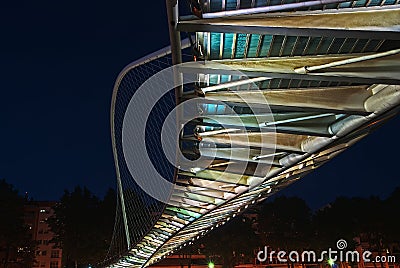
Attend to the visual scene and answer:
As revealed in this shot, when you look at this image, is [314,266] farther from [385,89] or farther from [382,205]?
[385,89]

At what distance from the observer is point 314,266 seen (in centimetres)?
7219

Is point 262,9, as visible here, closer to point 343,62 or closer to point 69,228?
point 343,62

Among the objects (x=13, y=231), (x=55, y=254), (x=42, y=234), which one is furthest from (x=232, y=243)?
(x=42, y=234)

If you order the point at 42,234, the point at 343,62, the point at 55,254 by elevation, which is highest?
the point at 42,234

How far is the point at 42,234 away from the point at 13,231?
4348 cm

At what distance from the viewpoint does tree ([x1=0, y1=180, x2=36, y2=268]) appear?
4916 centimetres

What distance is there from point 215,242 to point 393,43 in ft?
173

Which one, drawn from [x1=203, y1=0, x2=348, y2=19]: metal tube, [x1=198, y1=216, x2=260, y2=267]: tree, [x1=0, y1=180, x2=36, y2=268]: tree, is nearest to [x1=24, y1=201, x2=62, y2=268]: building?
[x1=0, y1=180, x2=36, y2=268]: tree

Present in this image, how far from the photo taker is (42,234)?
90.8 metres

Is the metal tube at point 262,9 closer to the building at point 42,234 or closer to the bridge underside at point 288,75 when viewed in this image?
the bridge underside at point 288,75

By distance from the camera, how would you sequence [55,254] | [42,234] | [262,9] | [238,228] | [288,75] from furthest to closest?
[42,234], [55,254], [238,228], [288,75], [262,9]

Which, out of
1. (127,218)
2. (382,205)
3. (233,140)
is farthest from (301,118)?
(382,205)

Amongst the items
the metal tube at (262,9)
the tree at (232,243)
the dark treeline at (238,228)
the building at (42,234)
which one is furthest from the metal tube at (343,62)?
the building at (42,234)

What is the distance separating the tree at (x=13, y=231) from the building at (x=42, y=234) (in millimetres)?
25669
